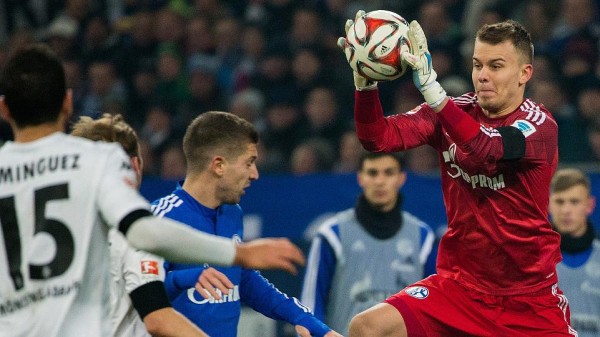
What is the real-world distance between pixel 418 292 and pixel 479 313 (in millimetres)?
340

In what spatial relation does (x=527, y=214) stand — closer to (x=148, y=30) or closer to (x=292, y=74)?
(x=292, y=74)

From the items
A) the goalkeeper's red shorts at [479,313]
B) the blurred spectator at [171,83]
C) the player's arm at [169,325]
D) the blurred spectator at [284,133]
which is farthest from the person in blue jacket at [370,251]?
the blurred spectator at [171,83]

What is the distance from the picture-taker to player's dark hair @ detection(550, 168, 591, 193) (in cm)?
807

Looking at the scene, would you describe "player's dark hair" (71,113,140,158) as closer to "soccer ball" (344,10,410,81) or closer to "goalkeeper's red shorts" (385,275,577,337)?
"soccer ball" (344,10,410,81)

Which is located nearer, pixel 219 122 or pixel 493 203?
pixel 219 122

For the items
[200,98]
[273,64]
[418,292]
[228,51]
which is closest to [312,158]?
[273,64]

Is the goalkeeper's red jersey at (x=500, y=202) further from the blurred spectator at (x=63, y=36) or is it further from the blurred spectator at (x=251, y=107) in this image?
the blurred spectator at (x=63, y=36)

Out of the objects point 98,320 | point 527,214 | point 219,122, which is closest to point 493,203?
point 527,214

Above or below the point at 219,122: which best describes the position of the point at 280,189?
below

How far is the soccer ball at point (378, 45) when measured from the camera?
18.0 feet

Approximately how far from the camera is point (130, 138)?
16.9ft

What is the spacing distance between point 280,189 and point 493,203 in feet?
12.7

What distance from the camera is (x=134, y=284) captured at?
4.36 metres

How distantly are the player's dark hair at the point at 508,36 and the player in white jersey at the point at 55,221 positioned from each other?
7.77ft
